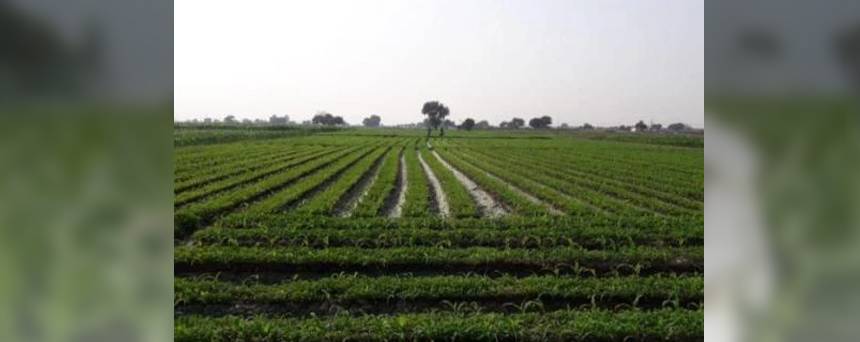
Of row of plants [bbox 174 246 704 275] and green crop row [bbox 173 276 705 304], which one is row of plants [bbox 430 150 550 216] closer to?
row of plants [bbox 174 246 704 275]

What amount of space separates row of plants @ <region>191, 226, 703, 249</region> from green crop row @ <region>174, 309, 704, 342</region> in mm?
3568

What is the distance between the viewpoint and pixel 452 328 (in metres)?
5.27

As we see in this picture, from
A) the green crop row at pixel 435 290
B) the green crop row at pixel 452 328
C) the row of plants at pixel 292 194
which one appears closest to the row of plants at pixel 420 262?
the green crop row at pixel 435 290

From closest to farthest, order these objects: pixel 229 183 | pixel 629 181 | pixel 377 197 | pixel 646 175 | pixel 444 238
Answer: pixel 444 238
pixel 377 197
pixel 229 183
pixel 629 181
pixel 646 175

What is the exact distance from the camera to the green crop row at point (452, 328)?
518 centimetres

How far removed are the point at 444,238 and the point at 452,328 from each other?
4.64 m

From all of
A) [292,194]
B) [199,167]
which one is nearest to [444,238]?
[292,194]

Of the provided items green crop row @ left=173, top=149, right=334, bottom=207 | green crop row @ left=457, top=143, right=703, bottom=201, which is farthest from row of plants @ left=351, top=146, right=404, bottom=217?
green crop row @ left=457, top=143, right=703, bottom=201

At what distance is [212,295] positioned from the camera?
6.61 metres

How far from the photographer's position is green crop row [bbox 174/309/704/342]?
5.18 meters

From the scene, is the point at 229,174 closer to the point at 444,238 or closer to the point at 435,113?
the point at 444,238

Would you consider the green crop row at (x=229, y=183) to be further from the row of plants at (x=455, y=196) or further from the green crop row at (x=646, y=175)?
the green crop row at (x=646, y=175)
